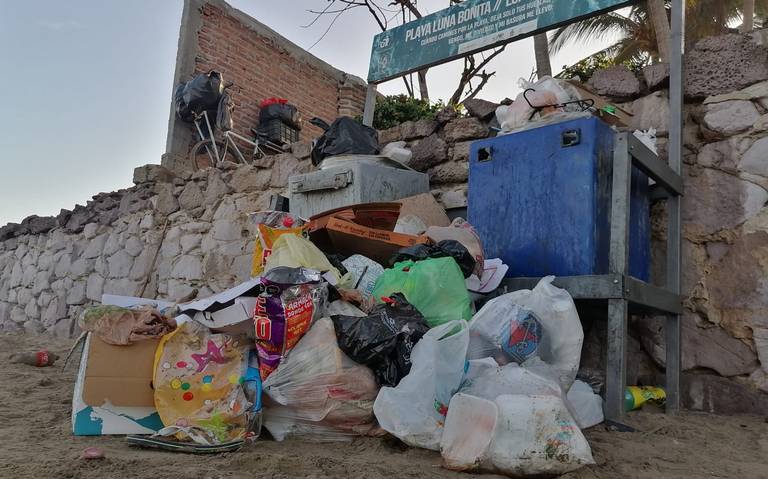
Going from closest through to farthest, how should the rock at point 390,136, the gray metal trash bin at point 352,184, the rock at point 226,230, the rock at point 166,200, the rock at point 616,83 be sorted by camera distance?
the rock at point 616,83, the gray metal trash bin at point 352,184, the rock at point 390,136, the rock at point 226,230, the rock at point 166,200

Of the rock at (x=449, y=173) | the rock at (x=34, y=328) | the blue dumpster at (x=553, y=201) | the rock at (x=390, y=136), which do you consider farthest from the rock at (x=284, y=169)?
the rock at (x=34, y=328)

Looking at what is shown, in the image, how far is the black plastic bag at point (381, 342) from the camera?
1.76m

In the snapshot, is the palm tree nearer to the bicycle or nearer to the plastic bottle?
the bicycle

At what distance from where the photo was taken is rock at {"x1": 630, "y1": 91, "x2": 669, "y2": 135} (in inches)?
104

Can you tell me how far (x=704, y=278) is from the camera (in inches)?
95.7

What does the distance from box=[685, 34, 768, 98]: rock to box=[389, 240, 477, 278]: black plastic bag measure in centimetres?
135

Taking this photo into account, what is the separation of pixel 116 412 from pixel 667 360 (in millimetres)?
2135

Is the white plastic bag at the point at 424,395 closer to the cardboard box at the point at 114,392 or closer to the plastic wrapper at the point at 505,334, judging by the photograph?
the plastic wrapper at the point at 505,334

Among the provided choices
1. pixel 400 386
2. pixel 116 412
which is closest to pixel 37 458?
pixel 116 412

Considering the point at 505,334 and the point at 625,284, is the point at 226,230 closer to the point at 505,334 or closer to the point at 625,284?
the point at 505,334

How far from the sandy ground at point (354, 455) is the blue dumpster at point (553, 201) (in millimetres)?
657

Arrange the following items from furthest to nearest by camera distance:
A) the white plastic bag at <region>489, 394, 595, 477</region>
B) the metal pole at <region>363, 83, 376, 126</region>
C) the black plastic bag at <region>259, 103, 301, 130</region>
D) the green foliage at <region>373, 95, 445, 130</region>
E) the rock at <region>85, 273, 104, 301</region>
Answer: the black plastic bag at <region>259, 103, 301, 130</region>, the green foliage at <region>373, 95, 445, 130</region>, the rock at <region>85, 273, 104, 301</region>, the metal pole at <region>363, 83, 376, 126</region>, the white plastic bag at <region>489, 394, 595, 477</region>

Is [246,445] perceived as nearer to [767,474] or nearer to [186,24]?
[767,474]

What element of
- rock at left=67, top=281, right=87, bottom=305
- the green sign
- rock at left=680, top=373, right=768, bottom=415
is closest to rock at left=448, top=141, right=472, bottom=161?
the green sign
